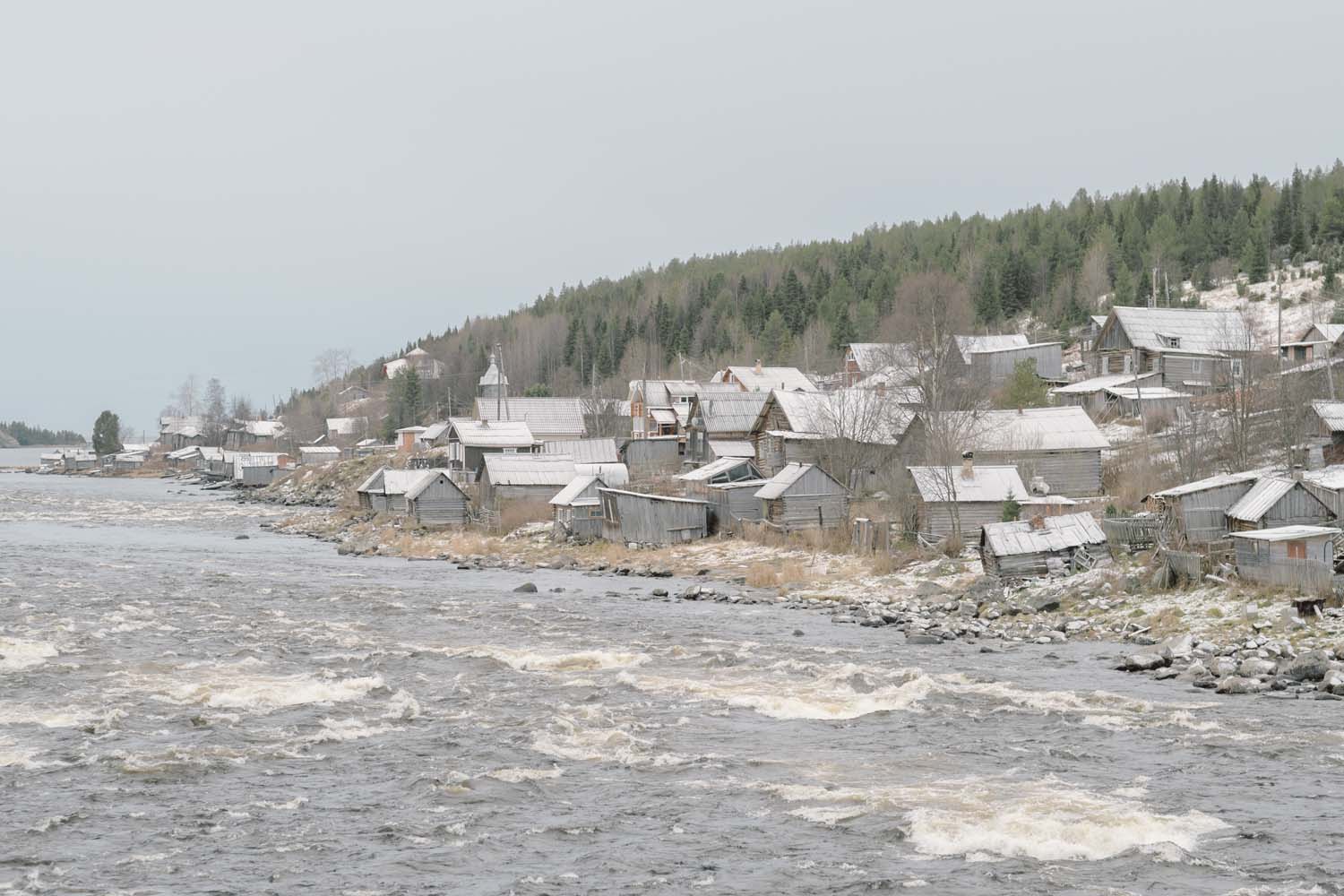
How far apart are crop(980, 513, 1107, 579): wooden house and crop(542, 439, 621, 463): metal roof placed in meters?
34.8

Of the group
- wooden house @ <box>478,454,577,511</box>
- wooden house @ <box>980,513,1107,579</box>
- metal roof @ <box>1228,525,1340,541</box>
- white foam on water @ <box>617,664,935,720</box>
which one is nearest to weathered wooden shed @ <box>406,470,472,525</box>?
wooden house @ <box>478,454,577,511</box>

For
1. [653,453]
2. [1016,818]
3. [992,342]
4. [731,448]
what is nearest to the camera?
[1016,818]

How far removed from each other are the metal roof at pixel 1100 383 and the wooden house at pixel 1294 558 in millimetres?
39216

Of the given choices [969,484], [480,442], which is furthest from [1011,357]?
[969,484]

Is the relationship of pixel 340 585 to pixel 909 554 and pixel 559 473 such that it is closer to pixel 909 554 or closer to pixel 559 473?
pixel 909 554

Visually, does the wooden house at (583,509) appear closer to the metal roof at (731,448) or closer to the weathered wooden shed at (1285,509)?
the metal roof at (731,448)

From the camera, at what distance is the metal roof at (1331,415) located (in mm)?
45406

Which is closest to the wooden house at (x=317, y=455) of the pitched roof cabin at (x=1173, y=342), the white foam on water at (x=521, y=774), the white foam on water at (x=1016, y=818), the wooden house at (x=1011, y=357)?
the wooden house at (x=1011, y=357)

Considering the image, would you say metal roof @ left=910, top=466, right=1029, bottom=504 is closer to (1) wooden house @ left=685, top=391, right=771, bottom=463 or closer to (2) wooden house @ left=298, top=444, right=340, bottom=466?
(1) wooden house @ left=685, top=391, right=771, bottom=463

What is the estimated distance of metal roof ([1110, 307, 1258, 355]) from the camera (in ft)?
238

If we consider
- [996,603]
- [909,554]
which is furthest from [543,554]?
[996,603]

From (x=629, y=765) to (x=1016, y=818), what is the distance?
5.59 meters

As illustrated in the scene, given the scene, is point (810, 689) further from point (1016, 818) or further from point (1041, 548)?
point (1041, 548)

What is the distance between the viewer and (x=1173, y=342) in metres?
73.2
